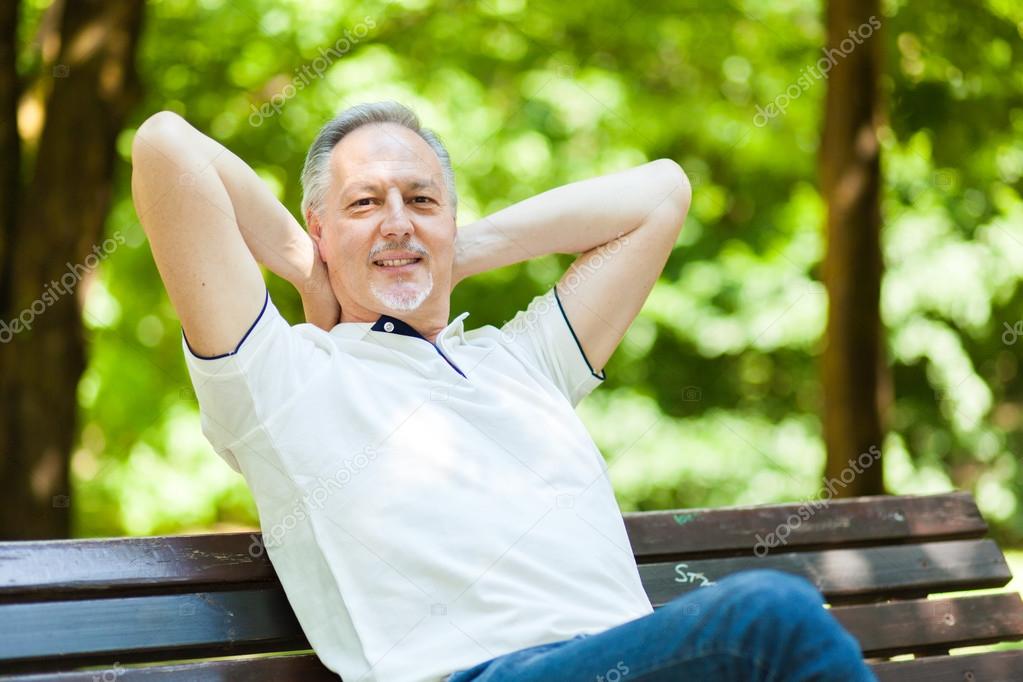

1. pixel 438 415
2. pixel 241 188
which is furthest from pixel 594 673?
pixel 241 188

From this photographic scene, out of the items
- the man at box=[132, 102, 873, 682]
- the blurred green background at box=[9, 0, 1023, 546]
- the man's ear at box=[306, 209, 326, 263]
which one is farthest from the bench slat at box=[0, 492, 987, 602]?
the blurred green background at box=[9, 0, 1023, 546]

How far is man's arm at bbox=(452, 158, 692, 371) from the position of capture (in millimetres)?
2840

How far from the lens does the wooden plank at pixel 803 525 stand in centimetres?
279

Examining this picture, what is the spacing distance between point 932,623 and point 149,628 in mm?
1808

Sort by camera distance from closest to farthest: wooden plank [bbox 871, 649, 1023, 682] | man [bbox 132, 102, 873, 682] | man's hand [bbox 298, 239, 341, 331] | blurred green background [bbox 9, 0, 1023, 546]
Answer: man [bbox 132, 102, 873, 682] → man's hand [bbox 298, 239, 341, 331] → wooden plank [bbox 871, 649, 1023, 682] → blurred green background [bbox 9, 0, 1023, 546]

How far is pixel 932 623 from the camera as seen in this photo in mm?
2941

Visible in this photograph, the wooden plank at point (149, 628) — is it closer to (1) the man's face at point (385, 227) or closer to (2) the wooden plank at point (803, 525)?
(1) the man's face at point (385, 227)

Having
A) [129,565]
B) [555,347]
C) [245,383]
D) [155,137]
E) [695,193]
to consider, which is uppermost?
[695,193]

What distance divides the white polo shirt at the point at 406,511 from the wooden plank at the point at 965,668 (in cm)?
82

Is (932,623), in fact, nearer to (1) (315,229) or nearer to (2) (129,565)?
(1) (315,229)

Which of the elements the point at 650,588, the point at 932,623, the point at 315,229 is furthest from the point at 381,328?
the point at 932,623

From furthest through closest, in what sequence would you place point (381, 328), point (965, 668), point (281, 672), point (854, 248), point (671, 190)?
point (854, 248)
point (671, 190)
point (965, 668)
point (381, 328)
point (281, 672)

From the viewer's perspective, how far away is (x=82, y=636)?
2.23 metres

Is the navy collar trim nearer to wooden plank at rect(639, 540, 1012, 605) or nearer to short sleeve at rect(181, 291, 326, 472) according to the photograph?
short sleeve at rect(181, 291, 326, 472)
